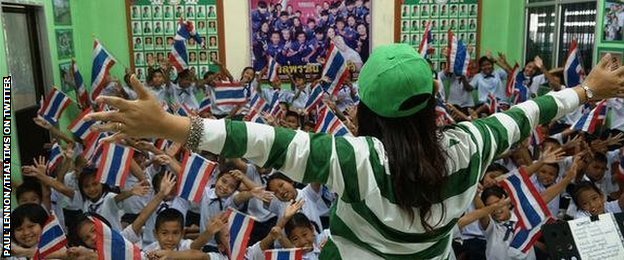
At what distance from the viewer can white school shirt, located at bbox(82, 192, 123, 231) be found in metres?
3.84

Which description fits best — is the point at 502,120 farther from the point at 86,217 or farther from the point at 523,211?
the point at 86,217

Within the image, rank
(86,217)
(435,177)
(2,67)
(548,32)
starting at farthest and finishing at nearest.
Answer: (548,32), (2,67), (86,217), (435,177)

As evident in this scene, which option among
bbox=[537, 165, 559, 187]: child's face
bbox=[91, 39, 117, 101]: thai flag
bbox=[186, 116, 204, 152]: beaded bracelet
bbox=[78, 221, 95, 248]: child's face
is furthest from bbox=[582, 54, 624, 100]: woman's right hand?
bbox=[91, 39, 117, 101]: thai flag

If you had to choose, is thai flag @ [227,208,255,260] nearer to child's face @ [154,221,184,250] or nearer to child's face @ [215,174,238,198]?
child's face @ [154,221,184,250]

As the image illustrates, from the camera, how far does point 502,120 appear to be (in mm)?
1565

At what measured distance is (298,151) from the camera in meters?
1.27

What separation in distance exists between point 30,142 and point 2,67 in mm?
1148

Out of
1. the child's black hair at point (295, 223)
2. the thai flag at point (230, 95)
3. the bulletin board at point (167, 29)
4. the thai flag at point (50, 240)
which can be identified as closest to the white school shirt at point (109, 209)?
the thai flag at point (50, 240)

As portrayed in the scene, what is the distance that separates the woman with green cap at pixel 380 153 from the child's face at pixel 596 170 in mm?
3299

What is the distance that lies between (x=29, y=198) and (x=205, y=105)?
3520 millimetres

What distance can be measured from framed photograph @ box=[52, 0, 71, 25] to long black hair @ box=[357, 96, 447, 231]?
6.55 metres

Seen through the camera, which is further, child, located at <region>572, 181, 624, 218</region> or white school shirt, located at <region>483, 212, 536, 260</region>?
child, located at <region>572, 181, 624, 218</region>

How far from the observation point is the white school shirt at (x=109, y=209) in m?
3.84

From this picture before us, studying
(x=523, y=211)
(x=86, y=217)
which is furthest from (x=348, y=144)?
(x=86, y=217)
